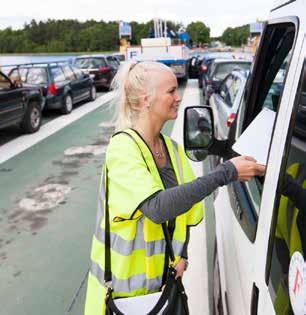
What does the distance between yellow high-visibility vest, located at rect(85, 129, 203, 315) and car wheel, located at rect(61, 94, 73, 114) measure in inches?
443

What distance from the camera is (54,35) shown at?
6781 centimetres

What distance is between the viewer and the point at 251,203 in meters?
1.90

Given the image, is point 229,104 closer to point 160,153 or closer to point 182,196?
point 160,153

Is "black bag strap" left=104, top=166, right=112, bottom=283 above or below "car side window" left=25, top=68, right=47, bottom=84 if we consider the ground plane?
above

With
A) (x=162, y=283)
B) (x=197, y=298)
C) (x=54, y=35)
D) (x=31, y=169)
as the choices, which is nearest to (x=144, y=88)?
(x=162, y=283)

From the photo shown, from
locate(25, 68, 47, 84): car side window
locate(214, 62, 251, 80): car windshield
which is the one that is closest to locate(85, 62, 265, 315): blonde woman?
locate(214, 62, 251, 80): car windshield

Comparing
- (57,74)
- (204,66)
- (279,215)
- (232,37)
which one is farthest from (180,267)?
(232,37)

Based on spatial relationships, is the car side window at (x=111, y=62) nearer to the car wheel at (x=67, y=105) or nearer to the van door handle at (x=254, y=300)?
the car wheel at (x=67, y=105)

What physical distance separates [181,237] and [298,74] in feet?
2.84

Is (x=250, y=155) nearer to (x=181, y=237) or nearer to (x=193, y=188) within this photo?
(x=193, y=188)

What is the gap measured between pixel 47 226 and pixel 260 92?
10.6 ft

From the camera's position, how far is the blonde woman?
5.09ft

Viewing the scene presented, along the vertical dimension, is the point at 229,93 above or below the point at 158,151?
below

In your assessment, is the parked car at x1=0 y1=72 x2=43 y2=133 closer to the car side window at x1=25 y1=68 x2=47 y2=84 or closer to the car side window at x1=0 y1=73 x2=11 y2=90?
the car side window at x1=0 y1=73 x2=11 y2=90
